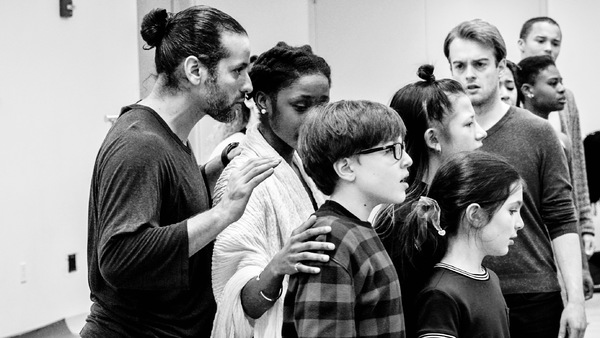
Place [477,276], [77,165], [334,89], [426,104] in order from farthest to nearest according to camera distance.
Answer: [334,89] < [77,165] < [426,104] < [477,276]

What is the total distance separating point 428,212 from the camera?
81.2 inches

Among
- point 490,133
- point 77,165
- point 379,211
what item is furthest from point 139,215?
point 77,165

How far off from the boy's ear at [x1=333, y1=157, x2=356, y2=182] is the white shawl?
313 mm

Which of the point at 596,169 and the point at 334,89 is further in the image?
the point at 334,89

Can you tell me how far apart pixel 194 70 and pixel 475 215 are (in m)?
0.73

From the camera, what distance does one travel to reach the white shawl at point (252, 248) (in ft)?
6.50

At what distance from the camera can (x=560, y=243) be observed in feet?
8.52

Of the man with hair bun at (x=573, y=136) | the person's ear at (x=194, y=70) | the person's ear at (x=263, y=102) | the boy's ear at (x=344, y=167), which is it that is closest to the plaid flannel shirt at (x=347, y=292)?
the boy's ear at (x=344, y=167)

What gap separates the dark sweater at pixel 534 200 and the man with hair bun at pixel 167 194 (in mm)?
878

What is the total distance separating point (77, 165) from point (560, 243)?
3700 mm

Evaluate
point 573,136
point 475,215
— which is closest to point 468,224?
point 475,215

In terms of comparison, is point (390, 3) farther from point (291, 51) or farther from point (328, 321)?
point (328, 321)

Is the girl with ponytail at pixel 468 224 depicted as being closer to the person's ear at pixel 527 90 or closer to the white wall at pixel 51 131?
the person's ear at pixel 527 90

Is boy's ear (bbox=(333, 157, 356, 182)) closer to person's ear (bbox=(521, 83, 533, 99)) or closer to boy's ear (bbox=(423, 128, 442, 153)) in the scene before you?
boy's ear (bbox=(423, 128, 442, 153))
